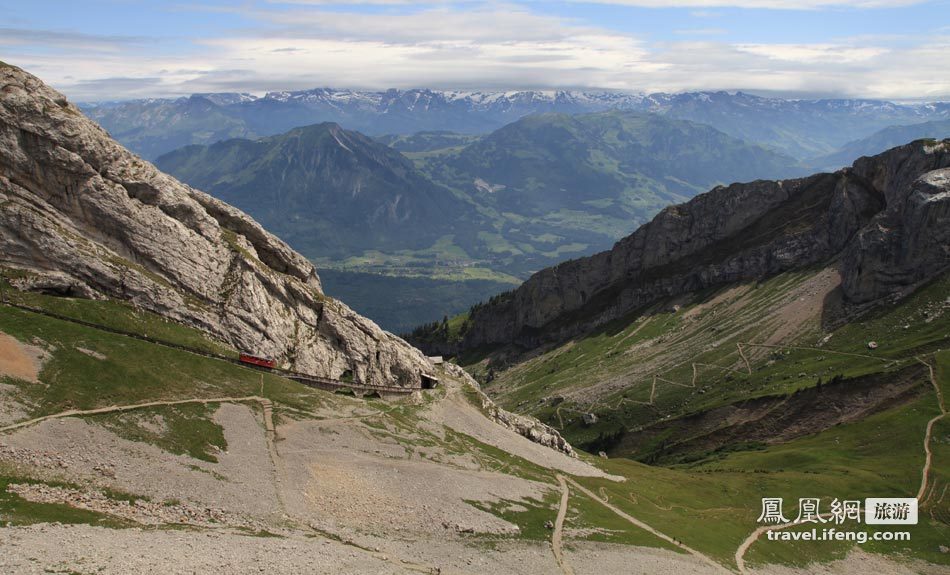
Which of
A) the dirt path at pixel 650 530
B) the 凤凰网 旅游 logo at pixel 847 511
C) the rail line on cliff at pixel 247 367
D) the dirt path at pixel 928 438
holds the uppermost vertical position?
the rail line on cliff at pixel 247 367

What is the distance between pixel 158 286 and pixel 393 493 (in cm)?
5347

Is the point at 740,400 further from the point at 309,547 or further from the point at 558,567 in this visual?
the point at 309,547

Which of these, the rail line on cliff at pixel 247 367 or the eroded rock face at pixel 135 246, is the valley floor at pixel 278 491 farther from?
the eroded rock face at pixel 135 246

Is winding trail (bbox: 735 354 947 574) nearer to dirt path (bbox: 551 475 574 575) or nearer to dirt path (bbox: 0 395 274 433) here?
dirt path (bbox: 551 475 574 575)

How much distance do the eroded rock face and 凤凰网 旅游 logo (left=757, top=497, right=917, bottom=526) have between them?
71.7 meters

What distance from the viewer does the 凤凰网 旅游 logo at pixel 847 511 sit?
115125mm

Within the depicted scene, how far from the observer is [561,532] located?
88500mm

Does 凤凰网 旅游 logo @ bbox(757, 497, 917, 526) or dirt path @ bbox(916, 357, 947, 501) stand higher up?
dirt path @ bbox(916, 357, 947, 501)

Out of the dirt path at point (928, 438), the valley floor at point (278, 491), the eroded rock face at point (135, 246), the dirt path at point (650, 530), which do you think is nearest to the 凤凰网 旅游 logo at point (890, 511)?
the valley floor at point (278, 491)

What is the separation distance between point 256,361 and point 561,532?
53.4 m

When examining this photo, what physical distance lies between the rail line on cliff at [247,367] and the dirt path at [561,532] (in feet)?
122

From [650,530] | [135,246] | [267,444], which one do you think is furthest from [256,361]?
[650,530]

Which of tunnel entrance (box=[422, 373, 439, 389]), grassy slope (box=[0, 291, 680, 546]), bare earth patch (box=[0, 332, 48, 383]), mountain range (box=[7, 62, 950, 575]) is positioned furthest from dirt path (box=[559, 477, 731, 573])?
bare earth patch (box=[0, 332, 48, 383])

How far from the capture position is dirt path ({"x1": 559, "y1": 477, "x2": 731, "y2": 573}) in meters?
90.3
